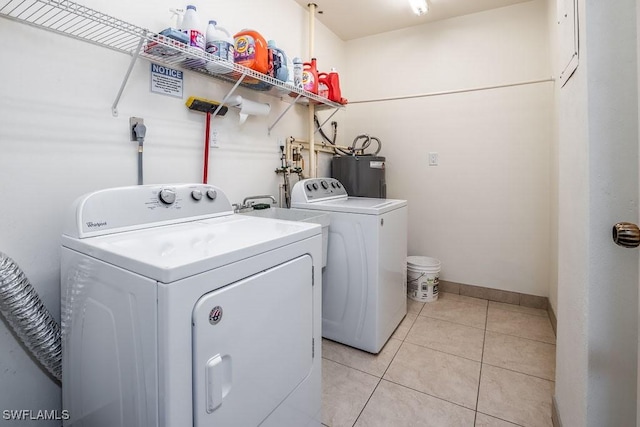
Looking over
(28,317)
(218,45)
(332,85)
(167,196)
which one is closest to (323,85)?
(332,85)

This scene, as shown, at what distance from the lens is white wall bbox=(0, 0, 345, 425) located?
3.59 feet

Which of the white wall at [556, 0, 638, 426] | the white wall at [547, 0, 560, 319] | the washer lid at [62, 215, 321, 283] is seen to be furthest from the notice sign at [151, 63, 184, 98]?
the white wall at [547, 0, 560, 319]

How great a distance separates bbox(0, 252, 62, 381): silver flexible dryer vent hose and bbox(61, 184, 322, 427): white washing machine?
77 mm

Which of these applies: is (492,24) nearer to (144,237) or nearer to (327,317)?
(327,317)

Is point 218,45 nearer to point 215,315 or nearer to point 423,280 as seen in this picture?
point 215,315

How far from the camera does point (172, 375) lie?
73 centimetres

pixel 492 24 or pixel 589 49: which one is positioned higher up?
pixel 492 24

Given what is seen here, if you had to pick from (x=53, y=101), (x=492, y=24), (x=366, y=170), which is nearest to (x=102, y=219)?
(x=53, y=101)

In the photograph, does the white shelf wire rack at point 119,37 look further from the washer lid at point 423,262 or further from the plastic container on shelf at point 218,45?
the washer lid at point 423,262

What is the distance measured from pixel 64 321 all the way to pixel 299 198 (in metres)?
1.41

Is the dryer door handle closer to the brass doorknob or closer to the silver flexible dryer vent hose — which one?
the silver flexible dryer vent hose

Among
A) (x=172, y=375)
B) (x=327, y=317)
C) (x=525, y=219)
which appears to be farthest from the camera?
(x=525, y=219)

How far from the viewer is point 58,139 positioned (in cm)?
119

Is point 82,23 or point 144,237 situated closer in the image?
point 144,237
